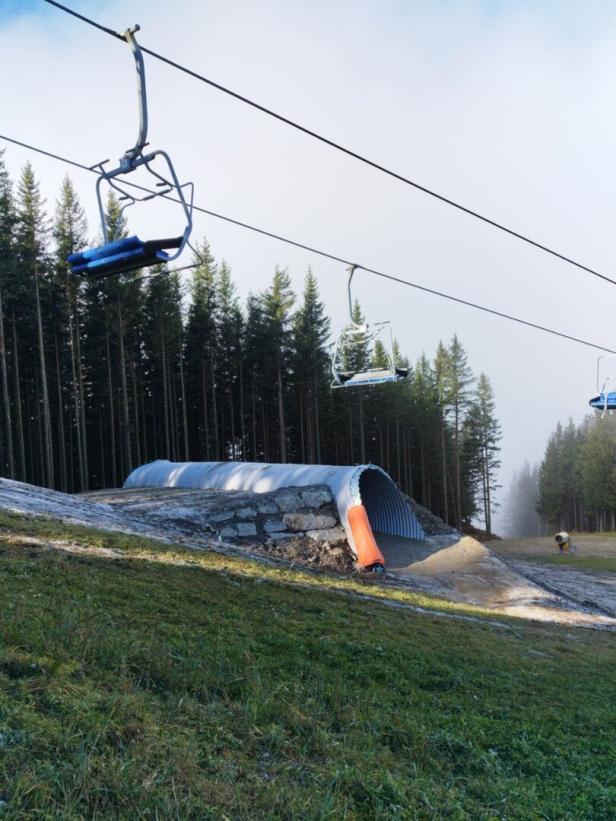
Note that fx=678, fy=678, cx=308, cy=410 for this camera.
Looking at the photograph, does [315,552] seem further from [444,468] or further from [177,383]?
[444,468]

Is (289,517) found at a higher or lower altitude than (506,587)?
higher

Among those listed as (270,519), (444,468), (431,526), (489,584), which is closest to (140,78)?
(270,519)

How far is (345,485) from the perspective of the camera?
67.6ft

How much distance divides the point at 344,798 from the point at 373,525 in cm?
2184

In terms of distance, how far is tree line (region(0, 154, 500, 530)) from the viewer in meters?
35.3

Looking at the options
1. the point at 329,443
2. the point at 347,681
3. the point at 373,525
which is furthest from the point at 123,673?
the point at 329,443

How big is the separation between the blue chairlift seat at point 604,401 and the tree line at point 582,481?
177 feet

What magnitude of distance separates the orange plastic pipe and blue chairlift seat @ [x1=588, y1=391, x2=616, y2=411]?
25.7 ft

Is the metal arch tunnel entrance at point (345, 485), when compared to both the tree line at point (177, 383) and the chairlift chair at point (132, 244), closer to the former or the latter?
the tree line at point (177, 383)

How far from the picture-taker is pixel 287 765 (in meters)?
4.39

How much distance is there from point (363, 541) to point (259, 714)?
552 inches

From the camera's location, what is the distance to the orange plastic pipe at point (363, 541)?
18.5 metres

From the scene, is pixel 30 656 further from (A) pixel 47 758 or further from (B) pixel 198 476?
(B) pixel 198 476

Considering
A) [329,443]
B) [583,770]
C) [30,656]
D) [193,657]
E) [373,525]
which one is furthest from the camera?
[329,443]
